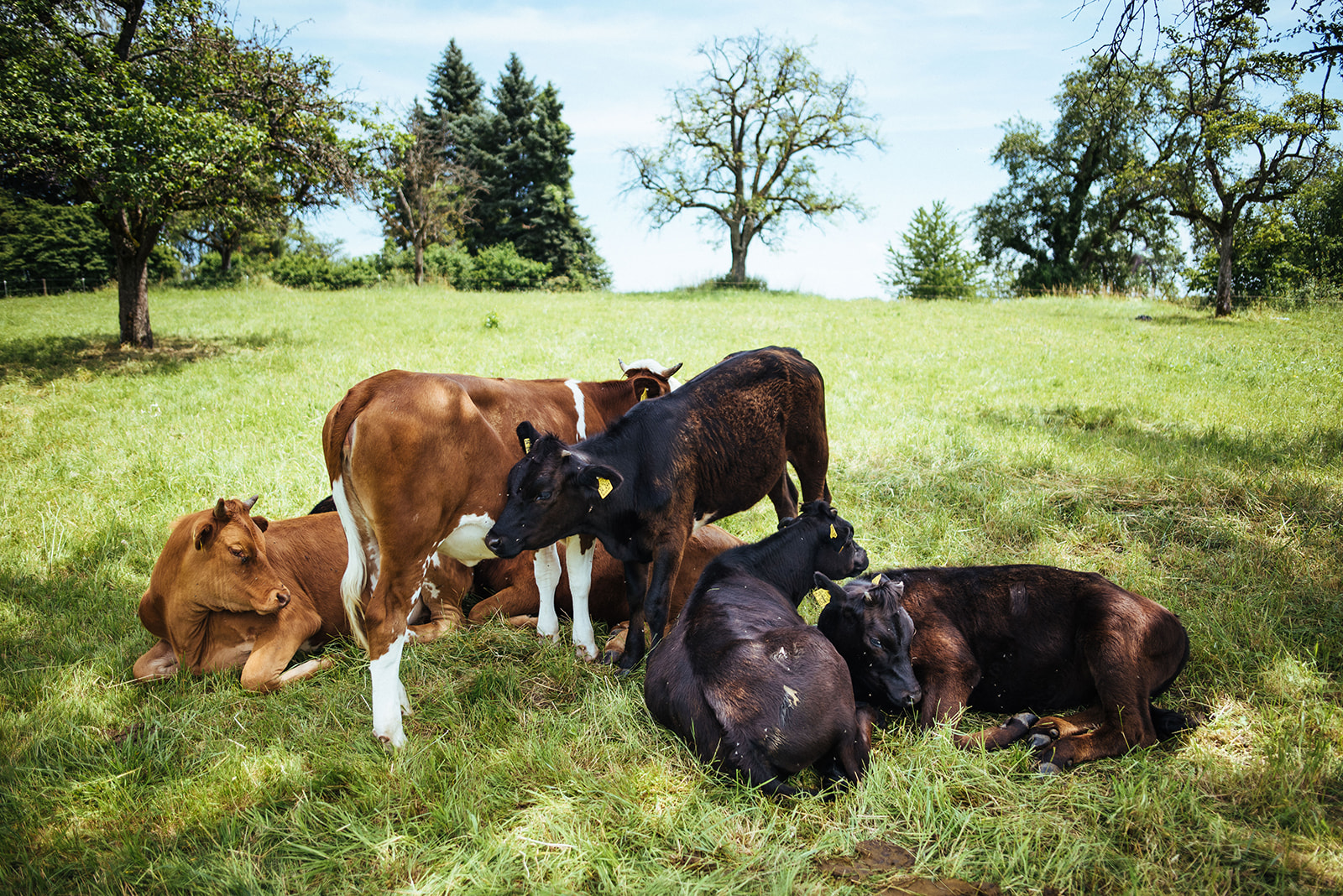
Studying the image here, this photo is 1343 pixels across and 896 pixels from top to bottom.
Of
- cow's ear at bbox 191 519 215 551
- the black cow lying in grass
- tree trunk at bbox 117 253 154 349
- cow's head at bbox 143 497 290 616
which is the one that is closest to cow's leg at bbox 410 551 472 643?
cow's head at bbox 143 497 290 616

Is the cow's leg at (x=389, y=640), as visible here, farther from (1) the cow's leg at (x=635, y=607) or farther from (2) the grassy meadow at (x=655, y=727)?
(1) the cow's leg at (x=635, y=607)

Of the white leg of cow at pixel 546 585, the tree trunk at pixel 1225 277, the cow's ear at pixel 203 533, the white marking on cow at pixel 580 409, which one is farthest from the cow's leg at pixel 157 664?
the tree trunk at pixel 1225 277

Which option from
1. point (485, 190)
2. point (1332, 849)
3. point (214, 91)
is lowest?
point (1332, 849)

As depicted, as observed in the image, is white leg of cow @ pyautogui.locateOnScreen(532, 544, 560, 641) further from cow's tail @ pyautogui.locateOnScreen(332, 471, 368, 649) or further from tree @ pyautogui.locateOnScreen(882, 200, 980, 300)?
tree @ pyautogui.locateOnScreen(882, 200, 980, 300)

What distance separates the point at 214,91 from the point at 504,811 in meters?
17.3

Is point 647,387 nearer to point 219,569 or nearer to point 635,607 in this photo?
point 635,607

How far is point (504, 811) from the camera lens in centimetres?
327

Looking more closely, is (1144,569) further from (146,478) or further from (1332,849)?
(146,478)

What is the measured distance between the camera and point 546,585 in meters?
5.02

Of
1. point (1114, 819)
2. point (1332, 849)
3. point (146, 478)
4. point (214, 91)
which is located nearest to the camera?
point (1332, 849)

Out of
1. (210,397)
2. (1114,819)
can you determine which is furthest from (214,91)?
(1114,819)

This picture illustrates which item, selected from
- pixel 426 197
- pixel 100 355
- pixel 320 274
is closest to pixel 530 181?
pixel 426 197

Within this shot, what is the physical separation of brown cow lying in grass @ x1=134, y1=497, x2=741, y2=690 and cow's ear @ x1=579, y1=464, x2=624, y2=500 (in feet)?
3.95

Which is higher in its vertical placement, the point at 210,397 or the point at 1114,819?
the point at 210,397
